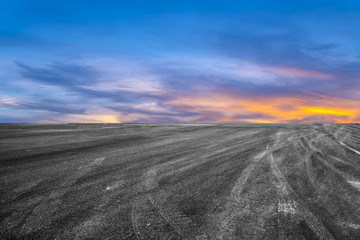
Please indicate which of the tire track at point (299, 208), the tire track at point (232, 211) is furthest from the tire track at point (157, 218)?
the tire track at point (299, 208)

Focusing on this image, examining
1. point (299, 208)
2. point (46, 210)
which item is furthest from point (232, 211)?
point (46, 210)

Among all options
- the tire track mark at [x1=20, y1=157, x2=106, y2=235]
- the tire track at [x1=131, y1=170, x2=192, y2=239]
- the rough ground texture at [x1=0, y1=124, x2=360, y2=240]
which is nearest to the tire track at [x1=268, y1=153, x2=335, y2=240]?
the rough ground texture at [x1=0, y1=124, x2=360, y2=240]

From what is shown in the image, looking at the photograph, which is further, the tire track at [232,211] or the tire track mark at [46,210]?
the tire track mark at [46,210]

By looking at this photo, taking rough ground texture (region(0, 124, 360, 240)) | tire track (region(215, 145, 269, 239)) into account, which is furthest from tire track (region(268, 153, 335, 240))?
tire track (region(215, 145, 269, 239))

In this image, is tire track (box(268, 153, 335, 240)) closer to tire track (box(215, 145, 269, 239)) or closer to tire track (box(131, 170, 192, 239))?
tire track (box(215, 145, 269, 239))

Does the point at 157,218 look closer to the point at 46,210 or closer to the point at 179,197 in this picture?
the point at 179,197

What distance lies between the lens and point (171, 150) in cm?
668

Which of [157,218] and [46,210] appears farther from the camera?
[46,210]

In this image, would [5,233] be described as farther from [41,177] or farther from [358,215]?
[358,215]

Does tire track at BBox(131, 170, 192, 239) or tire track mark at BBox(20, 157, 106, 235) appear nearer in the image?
tire track at BBox(131, 170, 192, 239)

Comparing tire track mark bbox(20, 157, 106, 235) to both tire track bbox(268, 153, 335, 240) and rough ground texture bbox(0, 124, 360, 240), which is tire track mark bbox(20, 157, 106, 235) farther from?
tire track bbox(268, 153, 335, 240)

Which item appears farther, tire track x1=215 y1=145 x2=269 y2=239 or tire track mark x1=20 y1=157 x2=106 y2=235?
tire track mark x1=20 y1=157 x2=106 y2=235

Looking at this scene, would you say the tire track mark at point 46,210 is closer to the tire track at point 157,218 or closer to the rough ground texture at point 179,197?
the rough ground texture at point 179,197

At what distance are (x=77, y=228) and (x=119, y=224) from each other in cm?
47
